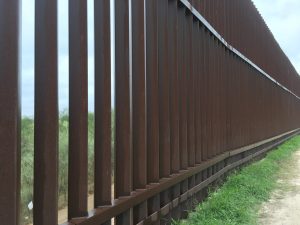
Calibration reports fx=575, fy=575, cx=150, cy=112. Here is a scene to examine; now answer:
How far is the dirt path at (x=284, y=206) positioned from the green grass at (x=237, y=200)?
11cm

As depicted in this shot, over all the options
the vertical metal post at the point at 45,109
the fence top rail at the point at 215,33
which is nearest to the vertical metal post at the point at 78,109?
the vertical metal post at the point at 45,109

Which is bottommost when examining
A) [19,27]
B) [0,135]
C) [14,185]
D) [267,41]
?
[14,185]

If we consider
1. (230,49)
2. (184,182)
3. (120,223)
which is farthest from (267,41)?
(120,223)

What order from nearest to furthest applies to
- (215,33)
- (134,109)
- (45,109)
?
(45,109)
(134,109)
(215,33)

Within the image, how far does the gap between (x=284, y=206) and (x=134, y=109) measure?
11.9 feet

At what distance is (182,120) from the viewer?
20.9 ft

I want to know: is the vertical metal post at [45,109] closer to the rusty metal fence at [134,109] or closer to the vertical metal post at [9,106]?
the rusty metal fence at [134,109]

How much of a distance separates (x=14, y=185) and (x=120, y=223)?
177cm

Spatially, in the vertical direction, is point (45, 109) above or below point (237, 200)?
above

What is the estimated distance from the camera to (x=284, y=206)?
766 centimetres

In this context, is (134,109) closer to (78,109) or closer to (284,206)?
(78,109)

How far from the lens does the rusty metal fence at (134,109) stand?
317 centimetres

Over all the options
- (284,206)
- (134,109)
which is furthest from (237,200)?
(134,109)

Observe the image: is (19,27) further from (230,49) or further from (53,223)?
(230,49)
